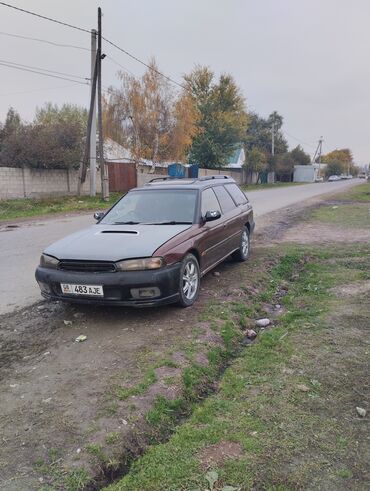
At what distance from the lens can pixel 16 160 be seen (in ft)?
66.8

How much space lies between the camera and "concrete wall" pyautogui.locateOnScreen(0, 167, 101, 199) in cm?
1948

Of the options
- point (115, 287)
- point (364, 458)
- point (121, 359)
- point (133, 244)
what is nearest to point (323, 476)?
point (364, 458)

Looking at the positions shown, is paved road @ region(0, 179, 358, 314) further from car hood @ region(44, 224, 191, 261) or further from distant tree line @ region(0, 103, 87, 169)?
distant tree line @ region(0, 103, 87, 169)

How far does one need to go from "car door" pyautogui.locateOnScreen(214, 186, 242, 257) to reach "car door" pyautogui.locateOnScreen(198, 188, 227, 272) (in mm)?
163

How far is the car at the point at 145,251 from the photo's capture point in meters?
4.41

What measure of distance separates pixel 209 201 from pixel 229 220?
2.24 feet

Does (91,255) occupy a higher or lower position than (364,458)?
higher

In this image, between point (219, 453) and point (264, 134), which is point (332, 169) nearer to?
point (264, 134)

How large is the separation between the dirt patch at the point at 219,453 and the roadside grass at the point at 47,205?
48.3 ft

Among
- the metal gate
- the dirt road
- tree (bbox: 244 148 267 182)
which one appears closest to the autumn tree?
the metal gate

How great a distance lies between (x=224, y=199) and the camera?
7.03 meters

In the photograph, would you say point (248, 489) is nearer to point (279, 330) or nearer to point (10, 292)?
point (279, 330)

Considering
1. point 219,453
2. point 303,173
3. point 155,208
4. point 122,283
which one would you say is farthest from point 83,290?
point 303,173

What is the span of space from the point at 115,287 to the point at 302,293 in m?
2.96
